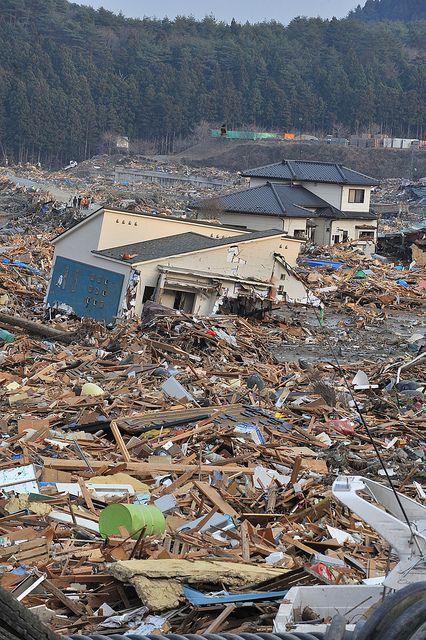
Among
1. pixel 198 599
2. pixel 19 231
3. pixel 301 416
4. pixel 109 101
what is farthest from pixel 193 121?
pixel 198 599

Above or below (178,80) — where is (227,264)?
below

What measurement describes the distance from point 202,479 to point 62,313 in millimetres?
13652

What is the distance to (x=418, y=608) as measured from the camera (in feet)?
11.5

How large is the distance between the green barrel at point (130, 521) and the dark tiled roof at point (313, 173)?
1354 inches

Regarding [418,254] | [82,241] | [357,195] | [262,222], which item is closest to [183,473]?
[82,241]

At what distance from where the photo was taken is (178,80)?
344 feet

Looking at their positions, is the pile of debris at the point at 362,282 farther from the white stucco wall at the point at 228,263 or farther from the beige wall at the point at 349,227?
the beige wall at the point at 349,227

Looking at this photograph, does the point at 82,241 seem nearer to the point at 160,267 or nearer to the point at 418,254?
the point at 160,267

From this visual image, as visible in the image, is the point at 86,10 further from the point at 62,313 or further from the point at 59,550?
the point at 59,550

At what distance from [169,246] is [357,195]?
20152 millimetres

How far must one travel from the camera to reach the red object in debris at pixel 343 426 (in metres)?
11.7

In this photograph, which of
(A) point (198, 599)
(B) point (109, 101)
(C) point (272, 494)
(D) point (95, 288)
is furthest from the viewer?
(B) point (109, 101)

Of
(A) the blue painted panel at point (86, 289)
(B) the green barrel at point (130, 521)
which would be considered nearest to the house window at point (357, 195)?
(A) the blue painted panel at point (86, 289)

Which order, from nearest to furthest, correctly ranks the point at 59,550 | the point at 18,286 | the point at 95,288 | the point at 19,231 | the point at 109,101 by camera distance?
the point at 59,550, the point at 95,288, the point at 18,286, the point at 19,231, the point at 109,101
